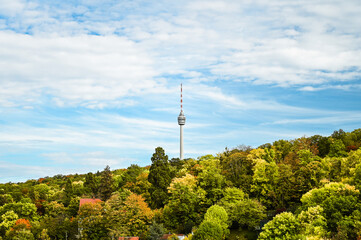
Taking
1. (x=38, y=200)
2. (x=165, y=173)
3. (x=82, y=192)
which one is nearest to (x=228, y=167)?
(x=165, y=173)

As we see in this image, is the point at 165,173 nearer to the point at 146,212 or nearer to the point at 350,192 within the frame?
the point at 146,212

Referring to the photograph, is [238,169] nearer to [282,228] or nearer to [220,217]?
[220,217]

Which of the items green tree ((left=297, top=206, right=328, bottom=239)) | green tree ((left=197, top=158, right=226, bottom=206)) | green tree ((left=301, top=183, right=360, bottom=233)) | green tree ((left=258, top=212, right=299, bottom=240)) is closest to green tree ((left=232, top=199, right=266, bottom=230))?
green tree ((left=197, top=158, right=226, bottom=206))

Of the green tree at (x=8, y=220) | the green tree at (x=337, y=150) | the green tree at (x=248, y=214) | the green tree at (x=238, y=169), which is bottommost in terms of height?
the green tree at (x=8, y=220)

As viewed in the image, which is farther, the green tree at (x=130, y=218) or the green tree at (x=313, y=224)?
the green tree at (x=130, y=218)

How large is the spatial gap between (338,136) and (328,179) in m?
31.5

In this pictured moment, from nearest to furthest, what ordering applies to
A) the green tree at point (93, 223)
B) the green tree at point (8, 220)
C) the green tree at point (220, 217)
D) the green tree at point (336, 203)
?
the green tree at point (336, 203)
the green tree at point (220, 217)
the green tree at point (93, 223)
the green tree at point (8, 220)

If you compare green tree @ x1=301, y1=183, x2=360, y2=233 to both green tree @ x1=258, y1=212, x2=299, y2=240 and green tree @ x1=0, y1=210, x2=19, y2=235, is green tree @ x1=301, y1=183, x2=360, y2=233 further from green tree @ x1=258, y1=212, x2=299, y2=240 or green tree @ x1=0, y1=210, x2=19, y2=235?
green tree @ x1=0, y1=210, x2=19, y2=235

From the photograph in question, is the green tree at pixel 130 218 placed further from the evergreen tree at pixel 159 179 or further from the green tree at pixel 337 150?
the green tree at pixel 337 150

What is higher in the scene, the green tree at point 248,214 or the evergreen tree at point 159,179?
the evergreen tree at point 159,179

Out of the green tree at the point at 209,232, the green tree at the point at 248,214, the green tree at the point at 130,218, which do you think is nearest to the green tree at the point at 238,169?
the green tree at the point at 248,214

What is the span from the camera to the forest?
114ft

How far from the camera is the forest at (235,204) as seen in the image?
1372 inches

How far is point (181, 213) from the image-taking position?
164ft
